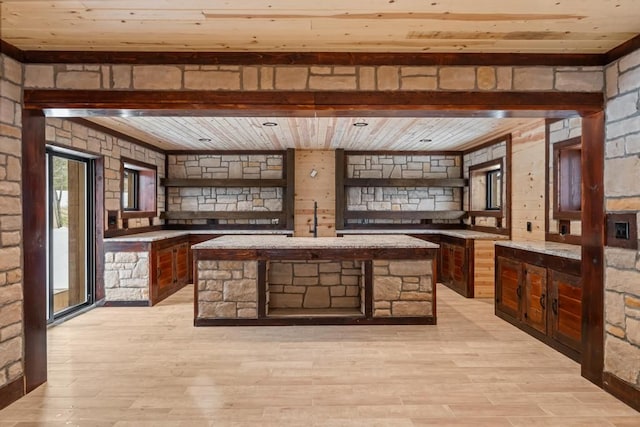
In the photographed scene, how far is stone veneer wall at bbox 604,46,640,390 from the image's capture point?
2.39m

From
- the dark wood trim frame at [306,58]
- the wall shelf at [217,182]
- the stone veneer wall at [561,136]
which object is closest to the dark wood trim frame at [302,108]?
the dark wood trim frame at [306,58]

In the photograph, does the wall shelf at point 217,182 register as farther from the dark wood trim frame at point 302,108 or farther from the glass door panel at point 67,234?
the dark wood trim frame at point 302,108

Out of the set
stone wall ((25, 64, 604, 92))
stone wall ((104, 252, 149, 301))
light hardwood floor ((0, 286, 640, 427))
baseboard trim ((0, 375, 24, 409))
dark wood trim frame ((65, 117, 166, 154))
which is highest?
dark wood trim frame ((65, 117, 166, 154))

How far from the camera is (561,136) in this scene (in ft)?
13.5

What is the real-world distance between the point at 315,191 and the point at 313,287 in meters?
2.88

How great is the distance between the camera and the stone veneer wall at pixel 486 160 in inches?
214

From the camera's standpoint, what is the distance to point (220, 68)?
263cm

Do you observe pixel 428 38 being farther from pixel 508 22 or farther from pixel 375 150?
pixel 375 150

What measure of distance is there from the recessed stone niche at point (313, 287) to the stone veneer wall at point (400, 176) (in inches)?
110

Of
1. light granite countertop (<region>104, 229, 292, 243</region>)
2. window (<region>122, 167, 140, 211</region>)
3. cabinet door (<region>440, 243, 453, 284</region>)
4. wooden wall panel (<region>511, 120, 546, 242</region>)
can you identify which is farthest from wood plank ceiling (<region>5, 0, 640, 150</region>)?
cabinet door (<region>440, 243, 453, 284</region>)

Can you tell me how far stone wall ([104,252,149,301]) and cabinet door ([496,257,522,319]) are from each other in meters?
4.62

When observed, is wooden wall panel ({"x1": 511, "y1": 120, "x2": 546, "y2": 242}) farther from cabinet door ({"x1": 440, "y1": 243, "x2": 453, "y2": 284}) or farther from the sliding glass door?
the sliding glass door

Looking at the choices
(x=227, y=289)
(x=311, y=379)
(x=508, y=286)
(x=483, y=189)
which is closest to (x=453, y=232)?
(x=483, y=189)

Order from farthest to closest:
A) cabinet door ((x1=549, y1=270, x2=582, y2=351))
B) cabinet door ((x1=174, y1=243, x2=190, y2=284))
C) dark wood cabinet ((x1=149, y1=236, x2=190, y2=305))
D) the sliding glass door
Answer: cabinet door ((x1=174, y1=243, x2=190, y2=284)), dark wood cabinet ((x1=149, y1=236, x2=190, y2=305)), the sliding glass door, cabinet door ((x1=549, y1=270, x2=582, y2=351))
